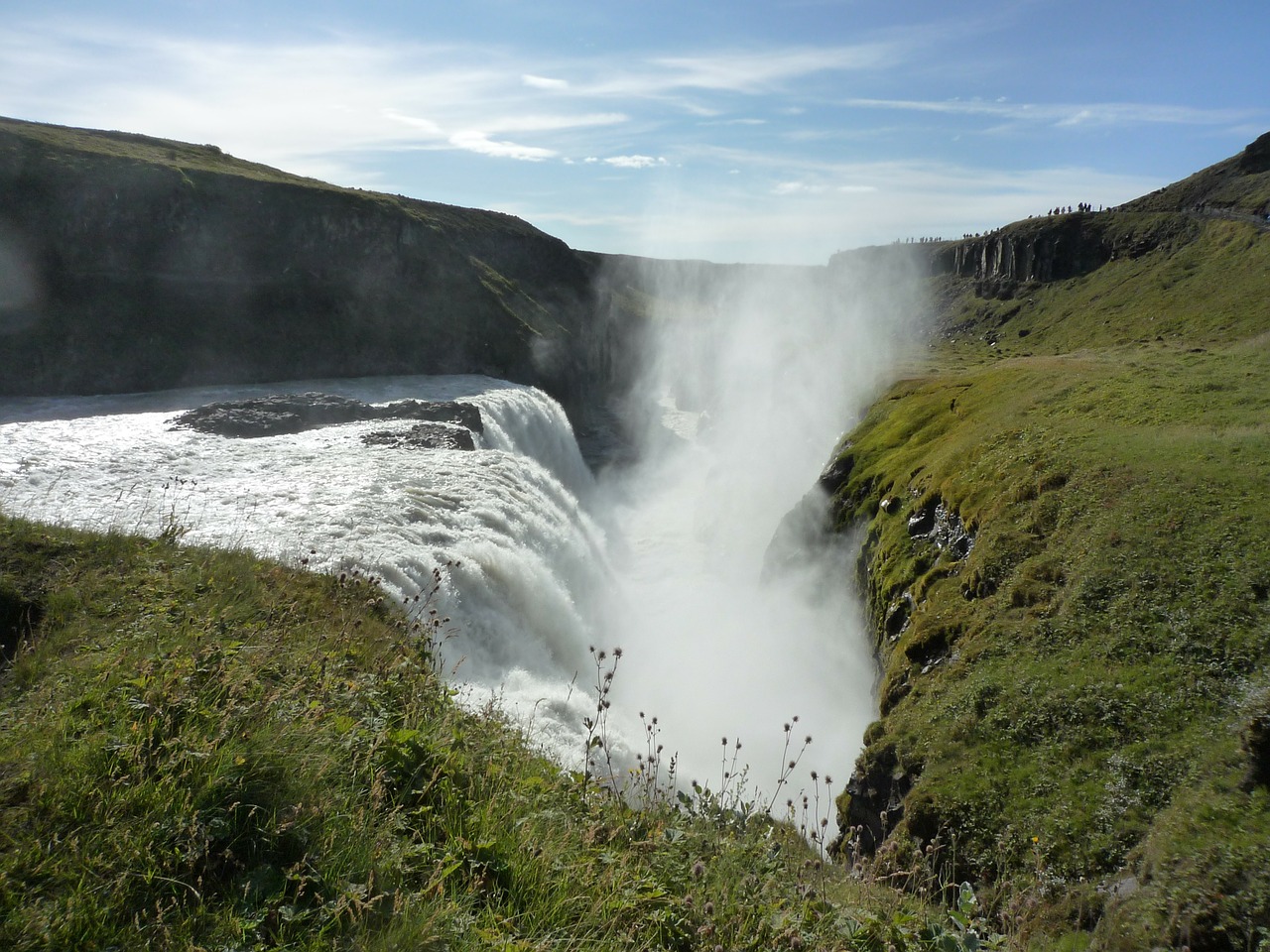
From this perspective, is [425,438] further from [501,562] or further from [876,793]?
[876,793]

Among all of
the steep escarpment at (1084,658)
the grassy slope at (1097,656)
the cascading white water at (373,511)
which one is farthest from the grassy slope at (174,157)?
the grassy slope at (1097,656)

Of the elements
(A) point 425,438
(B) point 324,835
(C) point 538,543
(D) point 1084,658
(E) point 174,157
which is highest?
(E) point 174,157

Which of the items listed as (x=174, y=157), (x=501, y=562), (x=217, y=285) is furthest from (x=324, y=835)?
(x=174, y=157)

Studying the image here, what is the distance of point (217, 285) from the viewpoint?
2287 inches

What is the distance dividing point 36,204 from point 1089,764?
213 feet

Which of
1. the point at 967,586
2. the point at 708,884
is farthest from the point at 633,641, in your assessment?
the point at 708,884

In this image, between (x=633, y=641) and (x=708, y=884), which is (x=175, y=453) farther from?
(x=708, y=884)

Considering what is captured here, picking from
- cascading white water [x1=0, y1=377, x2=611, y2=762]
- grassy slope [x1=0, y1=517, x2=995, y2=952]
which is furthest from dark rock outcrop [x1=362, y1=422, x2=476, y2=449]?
grassy slope [x1=0, y1=517, x2=995, y2=952]

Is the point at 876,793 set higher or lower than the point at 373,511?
lower

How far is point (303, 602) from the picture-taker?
11320 millimetres

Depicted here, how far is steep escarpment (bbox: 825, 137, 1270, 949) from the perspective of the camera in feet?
30.7

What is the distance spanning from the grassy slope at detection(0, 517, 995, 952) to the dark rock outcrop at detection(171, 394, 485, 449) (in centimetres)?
3101

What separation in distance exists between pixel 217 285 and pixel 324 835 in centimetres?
6453

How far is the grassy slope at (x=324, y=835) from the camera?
348cm
